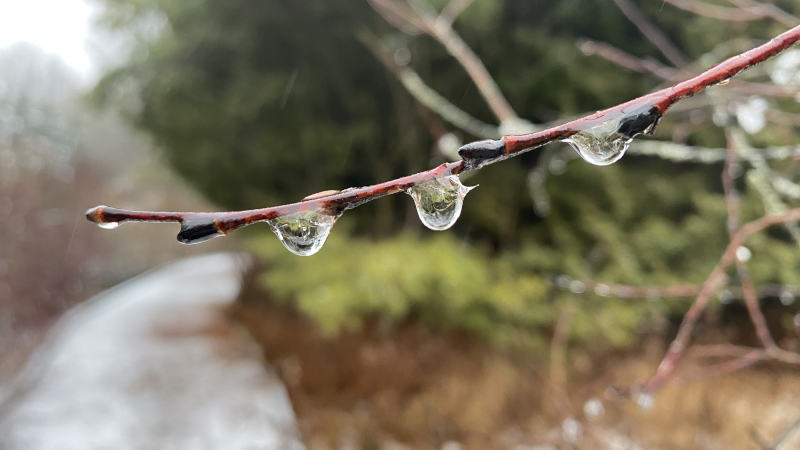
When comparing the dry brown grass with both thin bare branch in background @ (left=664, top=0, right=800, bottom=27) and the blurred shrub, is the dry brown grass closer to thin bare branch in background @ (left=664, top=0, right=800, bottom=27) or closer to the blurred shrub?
the blurred shrub

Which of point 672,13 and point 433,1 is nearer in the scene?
point 433,1

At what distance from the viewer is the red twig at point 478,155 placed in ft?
1.02

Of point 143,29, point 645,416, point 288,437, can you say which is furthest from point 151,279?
point 645,416

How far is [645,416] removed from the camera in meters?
3.99

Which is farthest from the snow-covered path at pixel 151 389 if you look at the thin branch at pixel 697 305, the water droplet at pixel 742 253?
the thin branch at pixel 697 305

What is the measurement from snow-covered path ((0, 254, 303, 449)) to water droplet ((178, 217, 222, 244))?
14.0 ft

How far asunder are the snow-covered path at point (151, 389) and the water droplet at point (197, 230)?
14.0 ft

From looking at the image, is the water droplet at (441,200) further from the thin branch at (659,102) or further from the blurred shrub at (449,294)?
the blurred shrub at (449,294)

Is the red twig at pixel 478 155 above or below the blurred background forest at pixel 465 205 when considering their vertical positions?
below

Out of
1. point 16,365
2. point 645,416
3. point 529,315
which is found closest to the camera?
point 645,416

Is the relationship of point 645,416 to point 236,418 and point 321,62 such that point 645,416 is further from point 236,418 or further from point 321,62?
point 321,62

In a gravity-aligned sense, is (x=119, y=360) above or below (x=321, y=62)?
below

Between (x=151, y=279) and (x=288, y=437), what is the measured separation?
10.9m

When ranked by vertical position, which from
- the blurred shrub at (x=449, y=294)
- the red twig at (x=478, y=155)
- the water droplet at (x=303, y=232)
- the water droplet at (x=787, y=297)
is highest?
the blurred shrub at (x=449, y=294)
